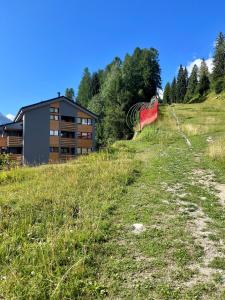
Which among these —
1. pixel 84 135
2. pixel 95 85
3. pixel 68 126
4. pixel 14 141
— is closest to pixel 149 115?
pixel 68 126

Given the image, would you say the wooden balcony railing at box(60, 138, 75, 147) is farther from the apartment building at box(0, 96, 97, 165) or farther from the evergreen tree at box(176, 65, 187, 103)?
the evergreen tree at box(176, 65, 187, 103)

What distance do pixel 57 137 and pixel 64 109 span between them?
4.33 m

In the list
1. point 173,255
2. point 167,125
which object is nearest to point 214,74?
point 167,125

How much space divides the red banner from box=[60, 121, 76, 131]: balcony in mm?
18021

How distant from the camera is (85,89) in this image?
8644 cm

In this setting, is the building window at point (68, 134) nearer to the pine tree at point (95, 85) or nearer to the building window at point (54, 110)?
the building window at point (54, 110)

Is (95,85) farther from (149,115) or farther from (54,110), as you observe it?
(149,115)

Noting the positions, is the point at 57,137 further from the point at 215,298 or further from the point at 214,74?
the point at 214,74

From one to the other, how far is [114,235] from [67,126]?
40.7 metres

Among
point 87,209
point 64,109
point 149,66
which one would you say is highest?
point 149,66

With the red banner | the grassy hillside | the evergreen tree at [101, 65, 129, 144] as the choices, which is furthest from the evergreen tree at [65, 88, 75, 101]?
the grassy hillside

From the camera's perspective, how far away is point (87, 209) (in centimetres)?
712

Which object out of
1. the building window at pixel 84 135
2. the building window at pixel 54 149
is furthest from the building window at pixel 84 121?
the building window at pixel 54 149

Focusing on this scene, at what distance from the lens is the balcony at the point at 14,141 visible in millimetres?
43156
